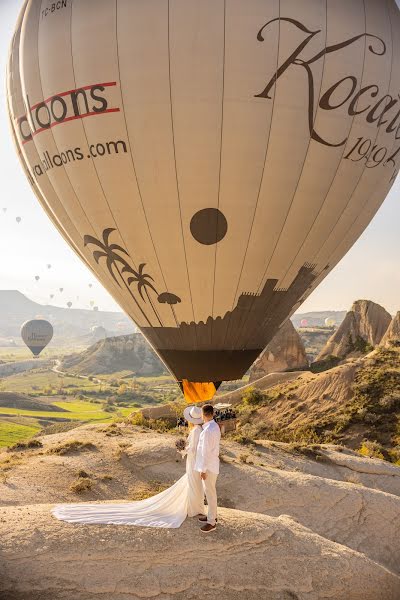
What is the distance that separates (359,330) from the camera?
6788 cm

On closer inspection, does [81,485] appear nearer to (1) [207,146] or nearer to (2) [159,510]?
(2) [159,510]

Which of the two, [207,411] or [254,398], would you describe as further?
[254,398]

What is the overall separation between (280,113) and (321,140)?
1437mm

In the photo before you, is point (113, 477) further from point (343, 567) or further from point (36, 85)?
point (36, 85)

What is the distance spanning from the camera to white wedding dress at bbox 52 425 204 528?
38.6 ft

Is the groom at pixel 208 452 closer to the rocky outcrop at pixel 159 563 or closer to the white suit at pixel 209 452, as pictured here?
the white suit at pixel 209 452

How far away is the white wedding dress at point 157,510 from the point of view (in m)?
11.8

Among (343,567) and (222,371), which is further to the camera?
(222,371)

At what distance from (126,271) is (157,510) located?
658 centimetres

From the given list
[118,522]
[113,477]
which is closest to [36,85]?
A: [118,522]

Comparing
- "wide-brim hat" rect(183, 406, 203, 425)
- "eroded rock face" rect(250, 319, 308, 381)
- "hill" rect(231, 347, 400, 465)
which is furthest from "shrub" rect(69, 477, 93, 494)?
"eroded rock face" rect(250, 319, 308, 381)

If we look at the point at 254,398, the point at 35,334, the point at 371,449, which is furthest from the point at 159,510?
the point at 35,334

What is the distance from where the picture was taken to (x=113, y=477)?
1992 cm

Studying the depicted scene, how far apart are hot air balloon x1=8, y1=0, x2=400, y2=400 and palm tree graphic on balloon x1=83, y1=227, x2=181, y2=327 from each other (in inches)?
1.6
